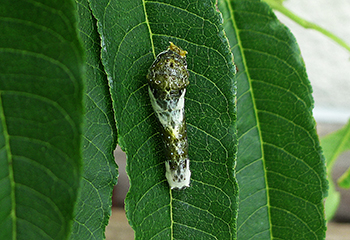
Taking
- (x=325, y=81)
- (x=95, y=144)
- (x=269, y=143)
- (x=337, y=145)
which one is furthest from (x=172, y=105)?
(x=325, y=81)

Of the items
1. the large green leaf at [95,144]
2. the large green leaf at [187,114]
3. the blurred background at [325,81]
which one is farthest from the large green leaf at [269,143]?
the blurred background at [325,81]

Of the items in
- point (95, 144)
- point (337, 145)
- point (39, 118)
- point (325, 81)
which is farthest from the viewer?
point (325, 81)

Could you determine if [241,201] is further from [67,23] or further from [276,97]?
[67,23]

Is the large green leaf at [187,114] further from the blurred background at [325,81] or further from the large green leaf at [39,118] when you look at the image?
the blurred background at [325,81]

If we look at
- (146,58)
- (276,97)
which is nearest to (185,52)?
(146,58)

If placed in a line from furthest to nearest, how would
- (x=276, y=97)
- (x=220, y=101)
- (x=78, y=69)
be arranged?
(x=276, y=97) → (x=220, y=101) → (x=78, y=69)

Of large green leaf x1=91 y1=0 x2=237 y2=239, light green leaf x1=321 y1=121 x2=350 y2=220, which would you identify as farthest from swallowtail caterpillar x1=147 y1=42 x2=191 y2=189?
light green leaf x1=321 y1=121 x2=350 y2=220

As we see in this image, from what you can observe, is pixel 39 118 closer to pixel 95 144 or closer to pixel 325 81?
pixel 95 144
